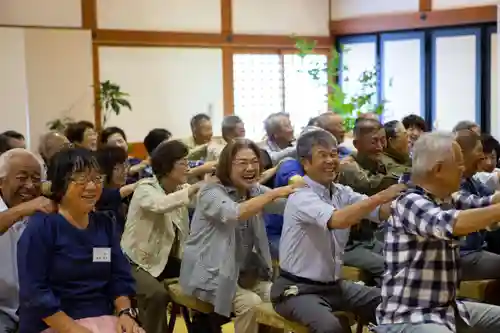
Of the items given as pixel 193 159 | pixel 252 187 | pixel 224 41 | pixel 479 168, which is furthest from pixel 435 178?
pixel 224 41

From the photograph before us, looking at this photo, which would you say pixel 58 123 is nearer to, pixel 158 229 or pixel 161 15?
pixel 161 15

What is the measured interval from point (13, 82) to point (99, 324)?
5.39 metres

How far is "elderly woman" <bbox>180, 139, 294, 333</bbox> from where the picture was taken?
12.1 feet

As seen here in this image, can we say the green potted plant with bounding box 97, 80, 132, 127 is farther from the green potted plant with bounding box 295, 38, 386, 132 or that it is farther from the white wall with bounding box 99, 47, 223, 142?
the green potted plant with bounding box 295, 38, 386, 132

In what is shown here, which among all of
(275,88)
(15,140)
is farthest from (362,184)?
(275,88)

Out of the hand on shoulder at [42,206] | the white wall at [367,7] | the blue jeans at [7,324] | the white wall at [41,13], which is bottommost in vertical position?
the blue jeans at [7,324]

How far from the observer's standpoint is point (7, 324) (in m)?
3.30

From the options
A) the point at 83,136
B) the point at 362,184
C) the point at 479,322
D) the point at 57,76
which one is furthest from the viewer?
the point at 57,76

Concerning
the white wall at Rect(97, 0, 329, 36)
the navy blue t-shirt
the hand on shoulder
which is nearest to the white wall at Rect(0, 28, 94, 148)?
the white wall at Rect(97, 0, 329, 36)

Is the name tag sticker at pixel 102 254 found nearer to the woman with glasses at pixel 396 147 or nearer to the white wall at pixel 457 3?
the woman with glasses at pixel 396 147

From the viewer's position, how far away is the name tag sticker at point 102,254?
3.06 m

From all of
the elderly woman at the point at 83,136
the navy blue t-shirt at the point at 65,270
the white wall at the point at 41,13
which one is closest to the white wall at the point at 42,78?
the white wall at the point at 41,13

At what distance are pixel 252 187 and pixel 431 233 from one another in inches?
55.2

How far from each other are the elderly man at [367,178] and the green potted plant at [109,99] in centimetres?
421
